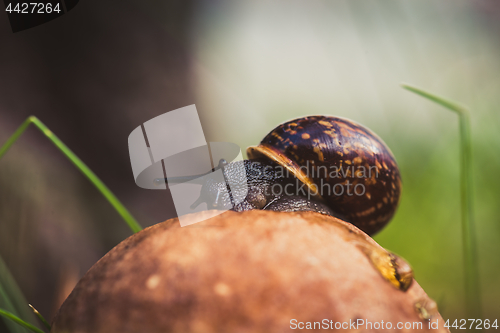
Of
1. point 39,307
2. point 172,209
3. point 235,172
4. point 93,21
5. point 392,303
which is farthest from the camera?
point 172,209

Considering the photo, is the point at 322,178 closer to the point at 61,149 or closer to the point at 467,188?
the point at 467,188

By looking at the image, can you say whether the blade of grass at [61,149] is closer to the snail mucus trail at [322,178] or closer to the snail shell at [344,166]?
the snail mucus trail at [322,178]

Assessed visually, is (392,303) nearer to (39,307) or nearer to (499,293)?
(499,293)

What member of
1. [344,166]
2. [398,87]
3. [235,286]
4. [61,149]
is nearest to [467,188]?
[344,166]

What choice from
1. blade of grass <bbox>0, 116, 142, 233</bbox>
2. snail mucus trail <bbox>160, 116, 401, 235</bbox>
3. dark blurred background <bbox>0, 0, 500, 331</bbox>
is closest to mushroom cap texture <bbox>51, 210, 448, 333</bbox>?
snail mucus trail <bbox>160, 116, 401, 235</bbox>

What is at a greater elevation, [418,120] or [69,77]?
[69,77]

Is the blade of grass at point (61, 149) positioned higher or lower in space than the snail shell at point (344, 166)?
higher

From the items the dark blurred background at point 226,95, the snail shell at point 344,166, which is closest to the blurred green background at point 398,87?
the dark blurred background at point 226,95

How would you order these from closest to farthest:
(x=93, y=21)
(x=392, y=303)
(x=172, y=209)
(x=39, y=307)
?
(x=392, y=303) → (x=39, y=307) → (x=93, y=21) → (x=172, y=209)

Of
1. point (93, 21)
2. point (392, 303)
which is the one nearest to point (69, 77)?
point (93, 21)
